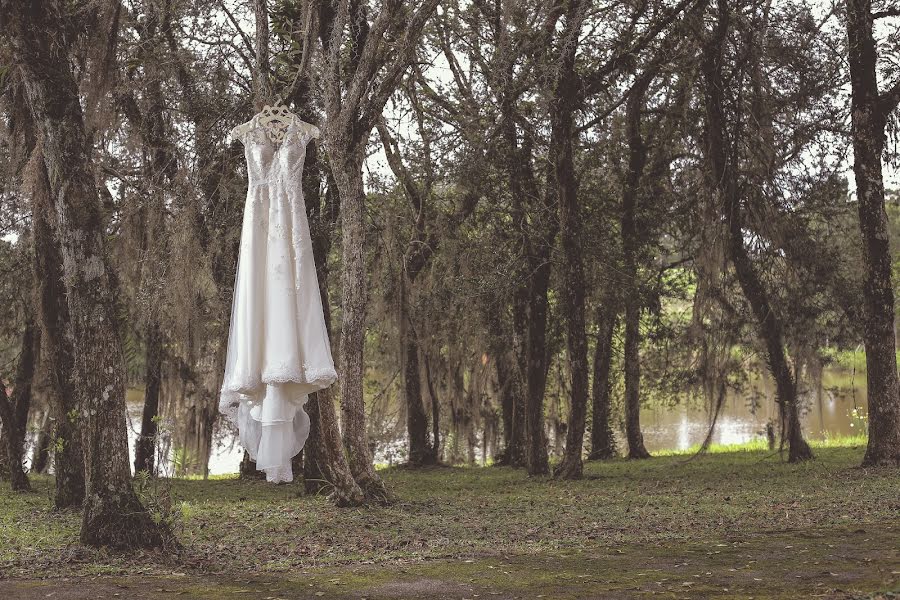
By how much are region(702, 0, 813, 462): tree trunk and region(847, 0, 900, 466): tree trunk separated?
4.09 ft

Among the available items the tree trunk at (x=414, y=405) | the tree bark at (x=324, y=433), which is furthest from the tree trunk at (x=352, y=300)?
the tree trunk at (x=414, y=405)

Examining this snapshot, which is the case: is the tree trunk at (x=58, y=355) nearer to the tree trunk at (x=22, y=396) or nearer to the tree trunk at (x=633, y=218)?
the tree trunk at (x=22, y=396)

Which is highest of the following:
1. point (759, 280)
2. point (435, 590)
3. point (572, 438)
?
point (759, 280)

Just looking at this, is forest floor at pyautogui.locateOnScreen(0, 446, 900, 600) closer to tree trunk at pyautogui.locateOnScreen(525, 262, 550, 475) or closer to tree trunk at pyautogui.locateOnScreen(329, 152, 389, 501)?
tree trunk at pyautogui.locateOnScreen(329, 152, 389, 501)

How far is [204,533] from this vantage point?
6977 millimetres

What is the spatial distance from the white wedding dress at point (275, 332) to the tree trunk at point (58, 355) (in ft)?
11.8

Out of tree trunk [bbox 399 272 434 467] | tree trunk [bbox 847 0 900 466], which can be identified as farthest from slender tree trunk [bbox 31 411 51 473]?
tree trunk [bbox 847 0 900 466]

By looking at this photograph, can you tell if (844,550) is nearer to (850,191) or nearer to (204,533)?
(204,533)

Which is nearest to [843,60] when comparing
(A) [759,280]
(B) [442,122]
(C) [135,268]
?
(A) [759,280]

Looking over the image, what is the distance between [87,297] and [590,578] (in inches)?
131

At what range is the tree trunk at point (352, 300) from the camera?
809 centimetres

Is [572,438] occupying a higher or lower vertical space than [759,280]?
lower

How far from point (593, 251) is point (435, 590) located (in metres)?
6.62

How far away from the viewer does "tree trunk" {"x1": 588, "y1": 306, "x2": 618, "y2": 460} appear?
40.9 ft
